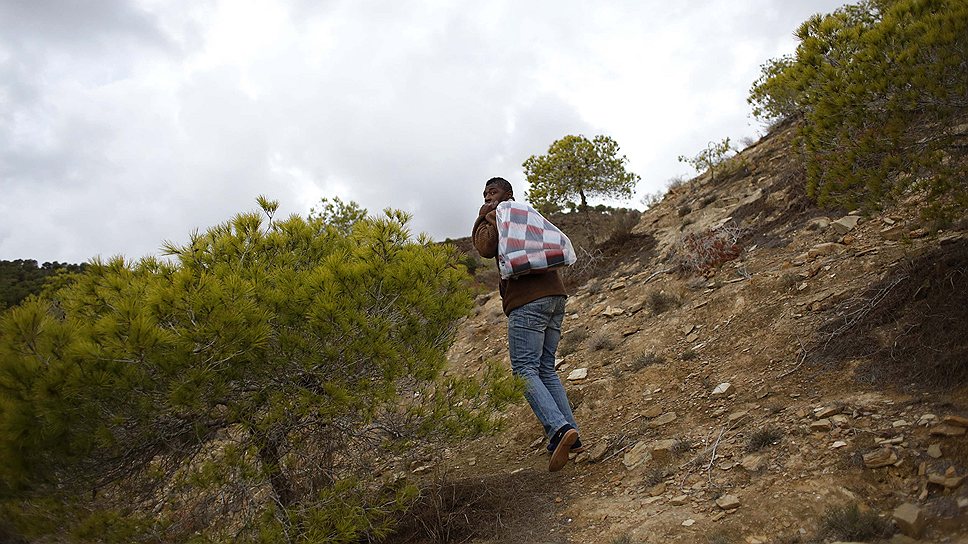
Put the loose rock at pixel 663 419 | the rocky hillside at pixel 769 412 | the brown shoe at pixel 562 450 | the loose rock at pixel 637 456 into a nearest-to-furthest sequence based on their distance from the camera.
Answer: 1. the rocky hillside at pixel 769 412
2. the brown shoe at pixel 562 450
3. the loose rock at pixel 637 456
4. the loose rock at pixel 663 419

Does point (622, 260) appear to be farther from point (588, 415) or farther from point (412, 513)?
point (412, 513)

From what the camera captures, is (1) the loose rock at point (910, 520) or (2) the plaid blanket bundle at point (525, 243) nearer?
(1) the loose rock at point (910, 520)

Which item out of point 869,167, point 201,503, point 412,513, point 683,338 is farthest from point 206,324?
point 683,338

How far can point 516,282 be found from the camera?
3.71 m

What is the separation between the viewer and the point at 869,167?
3803mm

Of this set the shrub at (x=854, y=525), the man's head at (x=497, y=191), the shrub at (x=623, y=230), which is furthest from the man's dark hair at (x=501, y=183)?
the shrub at (x=623, y=230)

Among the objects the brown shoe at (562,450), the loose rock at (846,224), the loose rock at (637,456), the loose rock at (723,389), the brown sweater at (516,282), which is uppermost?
the brown sweater at (516,282)

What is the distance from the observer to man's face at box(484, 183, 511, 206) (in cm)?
395

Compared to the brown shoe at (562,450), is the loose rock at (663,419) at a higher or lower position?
lower

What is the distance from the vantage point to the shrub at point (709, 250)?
23.4 ft

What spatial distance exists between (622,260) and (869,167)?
19.5ft

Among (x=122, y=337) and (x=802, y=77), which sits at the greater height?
(x=802, y=77)

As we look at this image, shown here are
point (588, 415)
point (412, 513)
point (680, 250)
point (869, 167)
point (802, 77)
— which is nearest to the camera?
point (412, 513)

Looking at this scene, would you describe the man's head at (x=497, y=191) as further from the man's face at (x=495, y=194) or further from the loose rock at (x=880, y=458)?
the loose rock at (x=880, y=458)
